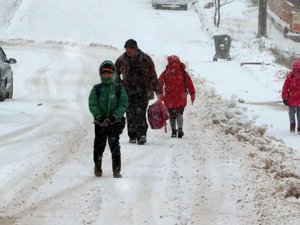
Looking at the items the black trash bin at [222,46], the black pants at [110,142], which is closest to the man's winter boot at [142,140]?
the black pants at [110,142]

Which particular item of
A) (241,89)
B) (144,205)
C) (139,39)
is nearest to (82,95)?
(241,89)

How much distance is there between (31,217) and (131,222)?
1028 mm

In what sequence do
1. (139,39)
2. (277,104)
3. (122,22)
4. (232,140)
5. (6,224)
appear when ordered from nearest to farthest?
(6,224) → (232,140) → (277,104) → (139,39) → (122,22)

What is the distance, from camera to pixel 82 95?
18859 mm

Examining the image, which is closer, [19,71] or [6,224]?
[6,224]

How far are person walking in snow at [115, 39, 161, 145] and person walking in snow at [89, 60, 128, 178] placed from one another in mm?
2730

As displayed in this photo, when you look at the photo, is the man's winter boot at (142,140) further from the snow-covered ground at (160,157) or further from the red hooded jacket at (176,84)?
the red hooded jacket at (176,84)

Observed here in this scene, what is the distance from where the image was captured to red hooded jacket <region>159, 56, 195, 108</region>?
40.6 feet

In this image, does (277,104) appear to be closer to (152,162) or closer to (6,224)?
(152,162)

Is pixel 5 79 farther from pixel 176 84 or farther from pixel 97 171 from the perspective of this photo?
pixel 97 171

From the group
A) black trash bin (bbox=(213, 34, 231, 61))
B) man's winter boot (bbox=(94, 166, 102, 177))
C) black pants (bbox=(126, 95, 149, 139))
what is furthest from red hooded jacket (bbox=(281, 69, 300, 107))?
black trash bin (bbox=(213, 34, 231, 61))

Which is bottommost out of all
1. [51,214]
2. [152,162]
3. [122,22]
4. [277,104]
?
[122,22]

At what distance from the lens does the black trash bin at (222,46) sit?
2711cm

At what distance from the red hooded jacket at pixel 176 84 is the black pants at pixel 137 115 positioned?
80cm
